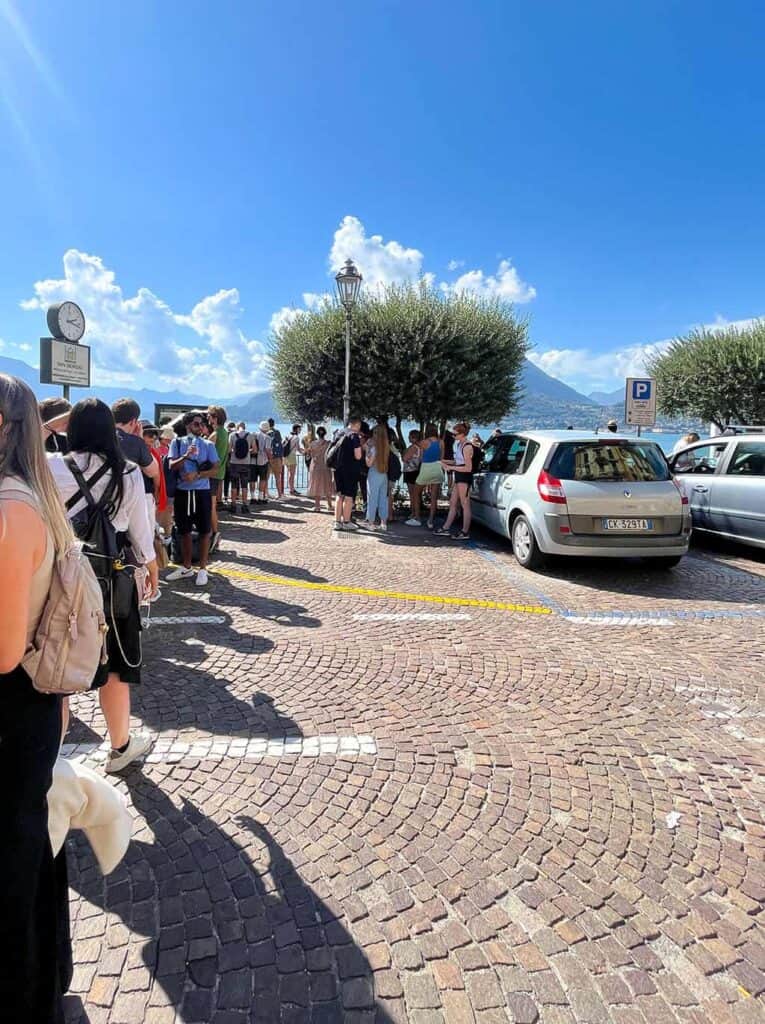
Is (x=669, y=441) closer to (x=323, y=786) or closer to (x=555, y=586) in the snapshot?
(x=555, y=586)

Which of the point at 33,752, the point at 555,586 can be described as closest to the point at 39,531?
the point at 33,752

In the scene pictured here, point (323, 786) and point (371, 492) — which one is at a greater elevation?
point (371, 492)

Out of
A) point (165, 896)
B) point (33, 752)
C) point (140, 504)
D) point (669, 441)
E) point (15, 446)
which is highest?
point (669, 441)

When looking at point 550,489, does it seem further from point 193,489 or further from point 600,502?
point 193,489

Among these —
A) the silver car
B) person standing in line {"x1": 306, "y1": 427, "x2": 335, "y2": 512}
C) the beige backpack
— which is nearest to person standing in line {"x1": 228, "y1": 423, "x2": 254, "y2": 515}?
person standing in line {"x1": 306, "y1": 427, "x2": 335, "y2": 512}

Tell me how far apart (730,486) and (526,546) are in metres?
3.50

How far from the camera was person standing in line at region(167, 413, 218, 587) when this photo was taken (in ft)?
20.3

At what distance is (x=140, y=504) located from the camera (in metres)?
3.02

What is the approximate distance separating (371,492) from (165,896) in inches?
330

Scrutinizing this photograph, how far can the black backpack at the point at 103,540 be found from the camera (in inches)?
107

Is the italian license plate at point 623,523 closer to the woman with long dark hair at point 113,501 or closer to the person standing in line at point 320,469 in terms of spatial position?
the woman with long dark hair at point 113,501

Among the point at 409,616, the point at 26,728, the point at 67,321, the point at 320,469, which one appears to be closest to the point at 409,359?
the point at 320,469

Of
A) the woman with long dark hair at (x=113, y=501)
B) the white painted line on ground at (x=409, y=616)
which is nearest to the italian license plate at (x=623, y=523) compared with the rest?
the white painted line on ground at (x=409, y=616)

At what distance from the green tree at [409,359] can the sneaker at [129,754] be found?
11.8 metres
